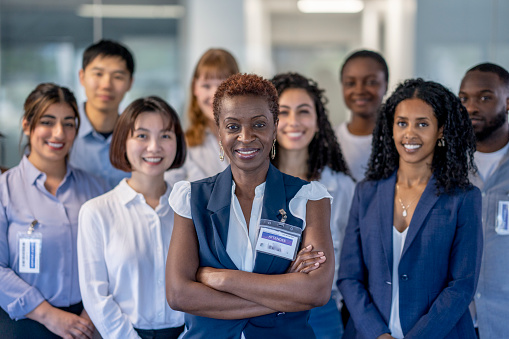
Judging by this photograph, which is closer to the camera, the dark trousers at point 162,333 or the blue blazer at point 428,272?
the blue blazer at point 428,272

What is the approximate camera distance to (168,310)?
2.61 metres

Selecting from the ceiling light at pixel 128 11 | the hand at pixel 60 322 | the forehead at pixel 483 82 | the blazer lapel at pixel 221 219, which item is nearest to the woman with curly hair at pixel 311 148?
the forehead at pixel 483 82

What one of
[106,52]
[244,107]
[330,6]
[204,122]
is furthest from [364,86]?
[330,6]

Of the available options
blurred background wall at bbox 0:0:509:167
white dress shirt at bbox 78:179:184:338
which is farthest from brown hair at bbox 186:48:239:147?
blurred background wall at bbox 0:0:509:167

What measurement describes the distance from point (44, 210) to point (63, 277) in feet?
1.20

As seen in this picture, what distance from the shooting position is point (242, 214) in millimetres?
2189

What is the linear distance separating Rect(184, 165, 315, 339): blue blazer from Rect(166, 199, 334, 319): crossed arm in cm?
5

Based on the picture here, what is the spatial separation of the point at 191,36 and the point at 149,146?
335 cm

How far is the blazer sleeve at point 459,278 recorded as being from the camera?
7.85 feet

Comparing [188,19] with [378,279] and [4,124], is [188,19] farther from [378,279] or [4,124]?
[378,279]

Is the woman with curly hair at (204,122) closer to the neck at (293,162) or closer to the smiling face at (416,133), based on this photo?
the neck at (293,162)

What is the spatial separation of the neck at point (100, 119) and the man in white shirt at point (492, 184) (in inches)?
87.5

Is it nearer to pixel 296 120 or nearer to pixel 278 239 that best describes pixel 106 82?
pixel 296 120

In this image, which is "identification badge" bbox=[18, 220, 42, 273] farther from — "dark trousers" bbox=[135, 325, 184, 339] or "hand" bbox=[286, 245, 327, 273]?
"hand" bbox=[286, 245, 327, 273]
